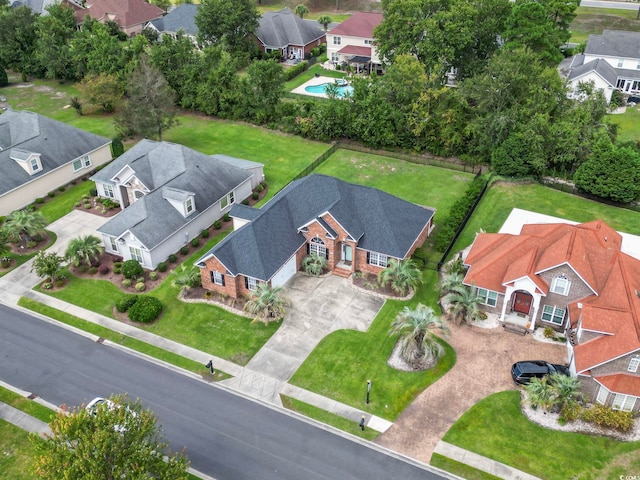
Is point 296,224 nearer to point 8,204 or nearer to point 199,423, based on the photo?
point 199,423

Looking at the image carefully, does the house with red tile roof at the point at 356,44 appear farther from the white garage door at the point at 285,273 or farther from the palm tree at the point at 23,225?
the palm tree at the point at 23,225

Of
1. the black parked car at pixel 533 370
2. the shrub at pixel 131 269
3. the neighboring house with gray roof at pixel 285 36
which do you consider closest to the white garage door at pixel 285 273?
the shrub at pixel 131 269

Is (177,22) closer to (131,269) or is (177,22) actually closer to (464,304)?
(131,269)

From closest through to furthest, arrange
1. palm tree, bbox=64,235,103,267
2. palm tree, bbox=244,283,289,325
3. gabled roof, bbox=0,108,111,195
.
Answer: palm tree, bbox=244,283,289,325 → palm tree, bbox=64,235,103,267 → gabled roof, bbox=0,108,111,195

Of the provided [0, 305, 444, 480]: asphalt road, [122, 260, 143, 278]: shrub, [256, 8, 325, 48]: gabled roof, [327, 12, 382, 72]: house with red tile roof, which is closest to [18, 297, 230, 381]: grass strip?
[0, 305, 444, 480]: asphalt road

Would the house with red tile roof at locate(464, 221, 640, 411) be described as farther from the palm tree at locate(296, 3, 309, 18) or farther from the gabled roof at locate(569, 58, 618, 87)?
the palm tree at locate(296, 3, 309, 18)
